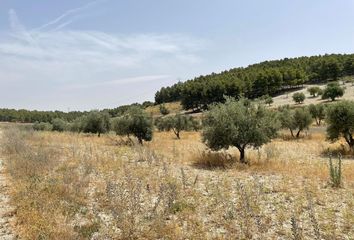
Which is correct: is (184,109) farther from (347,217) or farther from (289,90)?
(347,217)

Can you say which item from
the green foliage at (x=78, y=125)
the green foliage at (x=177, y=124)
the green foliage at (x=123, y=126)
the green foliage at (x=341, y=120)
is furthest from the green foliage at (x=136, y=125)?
the green foliage at (x=177, y=124)

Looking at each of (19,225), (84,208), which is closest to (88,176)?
(84,208)

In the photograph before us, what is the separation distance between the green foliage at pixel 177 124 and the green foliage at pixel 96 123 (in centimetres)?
1205

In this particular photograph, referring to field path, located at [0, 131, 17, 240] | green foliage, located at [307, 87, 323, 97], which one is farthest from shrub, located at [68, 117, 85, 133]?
green foliage, located at [307, 87, 323, 97]

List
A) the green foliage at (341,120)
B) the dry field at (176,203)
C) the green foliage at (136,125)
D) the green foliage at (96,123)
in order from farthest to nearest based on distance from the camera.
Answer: the green foliage at (96,123)
the green foliage at (136,125)
the green foliage at (341,120)
the dry field at (176,203)

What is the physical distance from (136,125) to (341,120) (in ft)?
67.7

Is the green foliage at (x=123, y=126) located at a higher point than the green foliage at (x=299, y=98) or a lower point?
lower

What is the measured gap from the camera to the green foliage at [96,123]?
53.2 m

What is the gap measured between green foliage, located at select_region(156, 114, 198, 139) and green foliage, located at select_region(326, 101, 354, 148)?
90.0 ft

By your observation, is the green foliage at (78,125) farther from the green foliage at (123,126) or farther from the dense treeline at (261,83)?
the dense treeline at (261,83)

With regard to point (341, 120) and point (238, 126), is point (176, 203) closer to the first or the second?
point (238, 126)

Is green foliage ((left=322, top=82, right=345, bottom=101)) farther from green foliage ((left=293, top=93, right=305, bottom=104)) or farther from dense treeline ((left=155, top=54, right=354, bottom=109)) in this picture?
dense treeline ((left=155, top=54, right=354, bottom=109))

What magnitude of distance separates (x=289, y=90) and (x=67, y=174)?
141741 millimetres

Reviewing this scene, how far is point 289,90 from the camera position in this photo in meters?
149
